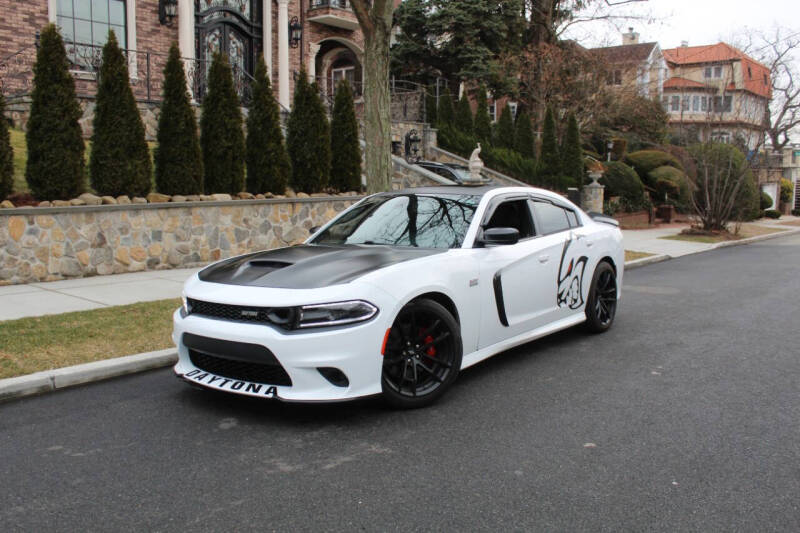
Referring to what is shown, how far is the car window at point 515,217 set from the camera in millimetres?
6113

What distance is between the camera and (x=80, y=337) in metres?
6.56

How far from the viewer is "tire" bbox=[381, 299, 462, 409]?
473cm

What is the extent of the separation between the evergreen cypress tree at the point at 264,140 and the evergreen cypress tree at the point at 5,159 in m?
4.30

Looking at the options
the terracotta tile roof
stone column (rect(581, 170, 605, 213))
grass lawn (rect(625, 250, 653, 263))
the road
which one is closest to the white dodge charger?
the road

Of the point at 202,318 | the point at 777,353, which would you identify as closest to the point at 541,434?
the point at 202,318

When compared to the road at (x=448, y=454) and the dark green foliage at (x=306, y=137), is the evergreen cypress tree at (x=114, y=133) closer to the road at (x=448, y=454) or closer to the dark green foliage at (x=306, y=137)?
the dark green foliage at (x=306, y=137)

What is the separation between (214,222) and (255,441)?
828 cm

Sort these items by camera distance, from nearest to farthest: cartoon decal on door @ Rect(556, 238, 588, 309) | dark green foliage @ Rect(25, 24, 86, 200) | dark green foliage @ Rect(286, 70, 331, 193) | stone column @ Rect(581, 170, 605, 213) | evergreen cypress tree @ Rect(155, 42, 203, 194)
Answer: cartoon decal on door @ Rect(556, 238, 588, 309)
dark green foliage @ Rect(25, 24, 86, 200)
evergreen cypress tree @ Rect(155, 42, 203, 194)
dark green foliage @ Rect(286, 70, 331, 193)
stone column @ Rect(581, 170, 605, 213)

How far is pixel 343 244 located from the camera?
5871 millimetres

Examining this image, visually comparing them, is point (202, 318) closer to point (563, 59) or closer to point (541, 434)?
point (541, 434)

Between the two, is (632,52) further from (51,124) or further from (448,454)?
(448,454)

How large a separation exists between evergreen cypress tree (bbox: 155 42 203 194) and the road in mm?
6712

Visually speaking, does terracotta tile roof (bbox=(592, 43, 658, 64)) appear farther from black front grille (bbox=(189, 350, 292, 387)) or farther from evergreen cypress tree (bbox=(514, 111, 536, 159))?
black front grille (bbox=(189, 350, 292, 387))

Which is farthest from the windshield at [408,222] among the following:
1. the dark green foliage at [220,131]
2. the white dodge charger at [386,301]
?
the dark green foliage at [220,131]
